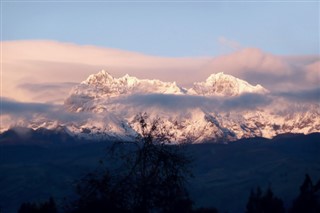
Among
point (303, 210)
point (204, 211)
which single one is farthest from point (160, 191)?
point (204, 211)

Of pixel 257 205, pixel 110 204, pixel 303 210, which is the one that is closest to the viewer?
pixel 110 204

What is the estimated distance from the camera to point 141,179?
48.6m

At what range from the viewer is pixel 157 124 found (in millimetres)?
50062

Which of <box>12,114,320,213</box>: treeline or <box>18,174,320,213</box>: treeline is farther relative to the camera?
<box>12,114,320,213</box>: treeline

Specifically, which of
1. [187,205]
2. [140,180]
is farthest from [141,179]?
[187,205]

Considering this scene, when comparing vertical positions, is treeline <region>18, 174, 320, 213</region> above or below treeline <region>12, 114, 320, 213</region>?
below

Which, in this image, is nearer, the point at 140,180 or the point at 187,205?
the point at 140,180

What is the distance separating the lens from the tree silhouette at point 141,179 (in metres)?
48.0

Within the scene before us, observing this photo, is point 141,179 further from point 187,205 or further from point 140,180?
point 187,205

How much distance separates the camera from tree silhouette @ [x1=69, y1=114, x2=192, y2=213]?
4797cm

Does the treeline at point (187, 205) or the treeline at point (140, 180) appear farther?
the treeline at point (140, 180)

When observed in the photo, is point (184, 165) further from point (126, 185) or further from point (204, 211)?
point (204, 211)

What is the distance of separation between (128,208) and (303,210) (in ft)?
139

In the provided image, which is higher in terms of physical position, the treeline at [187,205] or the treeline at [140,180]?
the treeline at [140,180]
